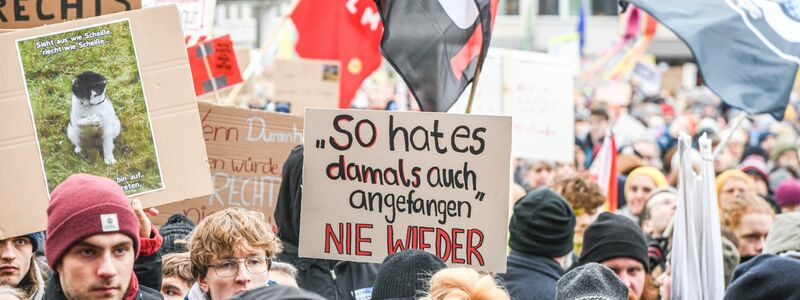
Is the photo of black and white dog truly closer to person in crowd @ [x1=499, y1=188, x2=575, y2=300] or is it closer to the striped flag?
person in crowd @ [x1=499, y1=188, x2=575, y2=300]

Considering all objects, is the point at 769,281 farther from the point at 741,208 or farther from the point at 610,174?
the point at 610,174

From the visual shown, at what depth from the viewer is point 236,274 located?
4457 millimetres

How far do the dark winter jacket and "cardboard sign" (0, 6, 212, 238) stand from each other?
1525mm

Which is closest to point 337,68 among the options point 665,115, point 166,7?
point 166,7

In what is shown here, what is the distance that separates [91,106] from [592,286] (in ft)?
6.57

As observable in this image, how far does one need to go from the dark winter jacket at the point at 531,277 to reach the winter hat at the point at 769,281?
141 centimetres

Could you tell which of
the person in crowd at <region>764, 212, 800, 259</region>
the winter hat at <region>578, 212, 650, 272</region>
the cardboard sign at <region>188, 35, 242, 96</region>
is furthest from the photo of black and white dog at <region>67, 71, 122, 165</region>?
the cardboard sign at <region>188, 35, 242, 96</region>

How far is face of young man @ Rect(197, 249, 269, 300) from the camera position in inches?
175

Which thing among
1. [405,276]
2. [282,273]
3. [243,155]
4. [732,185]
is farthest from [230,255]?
[732,185]

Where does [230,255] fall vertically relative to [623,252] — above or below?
above

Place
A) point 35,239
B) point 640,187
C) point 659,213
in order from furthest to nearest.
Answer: point 640,187 < point 659,213 < point 35,239

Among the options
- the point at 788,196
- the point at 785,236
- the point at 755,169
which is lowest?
the point at 755,169

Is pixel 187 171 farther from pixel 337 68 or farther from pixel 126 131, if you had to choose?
pixel 337 68

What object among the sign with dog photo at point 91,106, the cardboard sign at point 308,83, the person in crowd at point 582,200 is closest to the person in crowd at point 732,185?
the person in crowd at point 582,200
